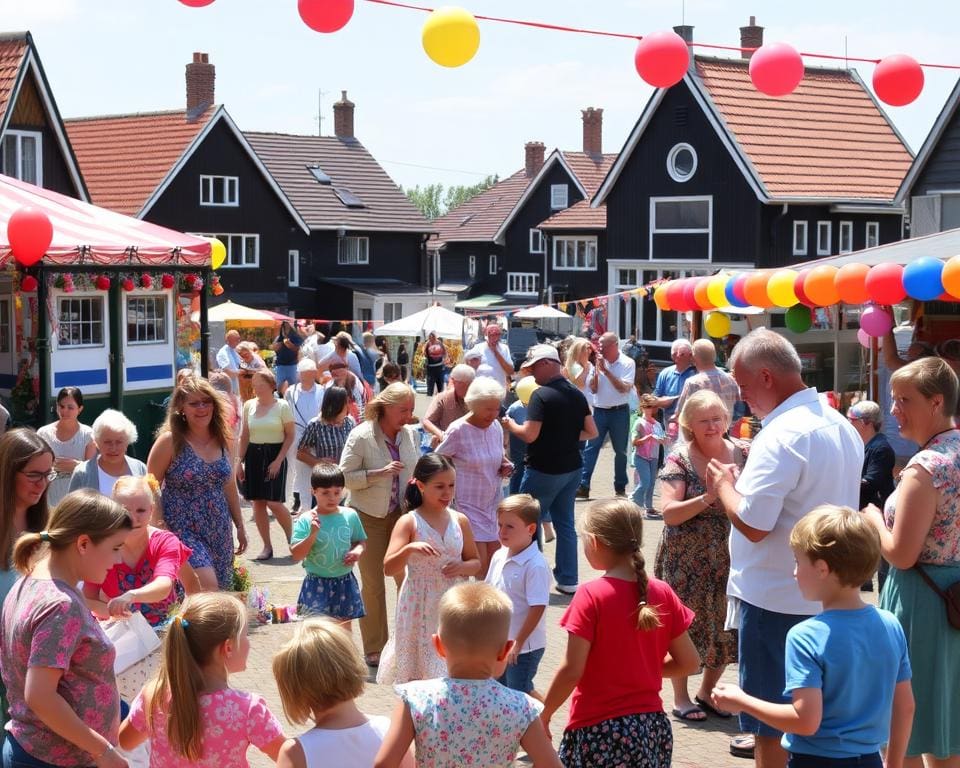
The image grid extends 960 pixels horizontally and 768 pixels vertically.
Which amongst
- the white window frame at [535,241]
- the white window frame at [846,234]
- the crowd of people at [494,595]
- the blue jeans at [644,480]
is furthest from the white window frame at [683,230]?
the crowd of people at [494,595]

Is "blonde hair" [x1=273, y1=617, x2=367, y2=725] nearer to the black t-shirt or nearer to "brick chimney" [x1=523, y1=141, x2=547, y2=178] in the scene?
the black t-shirt

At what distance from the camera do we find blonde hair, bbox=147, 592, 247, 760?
3.69 meters

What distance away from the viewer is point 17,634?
12.7 feet

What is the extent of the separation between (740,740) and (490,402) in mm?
2825

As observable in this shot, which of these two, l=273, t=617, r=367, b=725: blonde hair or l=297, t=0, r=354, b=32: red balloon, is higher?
l=297, t=0, r=354, b=32: red balloon

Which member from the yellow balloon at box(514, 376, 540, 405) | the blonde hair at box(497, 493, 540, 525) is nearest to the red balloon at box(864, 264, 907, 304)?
the yellow balloon at box(514, 376, 540, 405)

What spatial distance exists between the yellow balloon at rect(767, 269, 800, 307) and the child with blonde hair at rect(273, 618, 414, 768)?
10.6 m

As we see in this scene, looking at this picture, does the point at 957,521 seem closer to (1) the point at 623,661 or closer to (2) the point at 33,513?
(1) the point at 623,661

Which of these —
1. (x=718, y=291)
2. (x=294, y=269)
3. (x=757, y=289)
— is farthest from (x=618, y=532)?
(x=294, y=269)

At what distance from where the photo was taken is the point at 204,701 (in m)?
3.74

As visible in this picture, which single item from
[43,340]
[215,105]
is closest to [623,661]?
[43,340]

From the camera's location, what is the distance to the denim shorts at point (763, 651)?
5.11 metres

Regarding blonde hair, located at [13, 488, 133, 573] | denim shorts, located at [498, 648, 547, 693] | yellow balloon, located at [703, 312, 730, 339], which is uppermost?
yellow balloon, located at [703, 312, 730, 339]

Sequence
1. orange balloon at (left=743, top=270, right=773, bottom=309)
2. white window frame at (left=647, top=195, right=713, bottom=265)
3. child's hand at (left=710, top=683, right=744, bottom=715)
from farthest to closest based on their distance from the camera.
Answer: white window frame at (left=647, top=195, right=713, bottom=265) → orange balloon at (left=743, top=270, right=773, bottom=309) → child's hand at (left=710, top=683, right=744, bottom=715)
